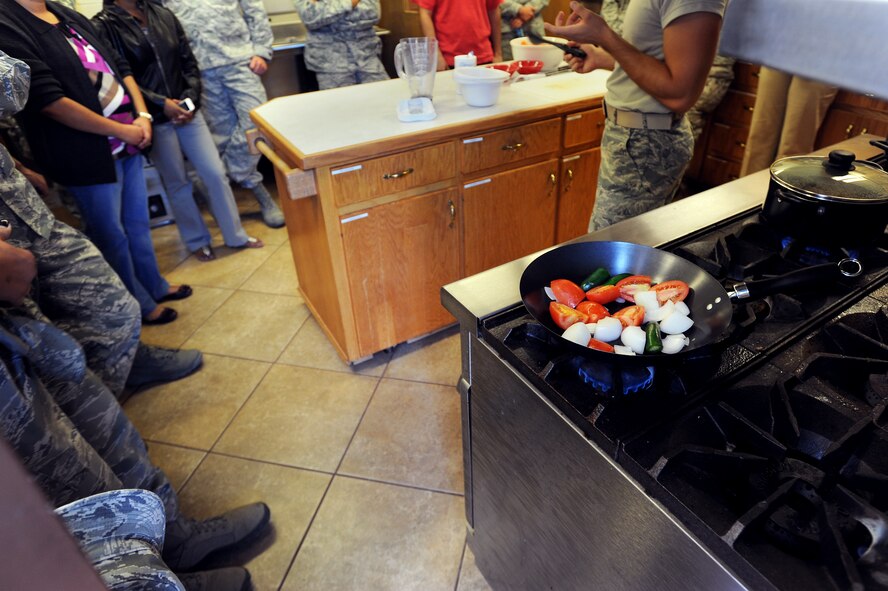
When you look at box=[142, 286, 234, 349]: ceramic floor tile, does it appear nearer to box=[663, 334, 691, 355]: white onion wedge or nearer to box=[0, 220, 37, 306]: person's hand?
box=[0, 220, 37, 306]: person's hand

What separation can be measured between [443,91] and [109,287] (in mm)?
1440

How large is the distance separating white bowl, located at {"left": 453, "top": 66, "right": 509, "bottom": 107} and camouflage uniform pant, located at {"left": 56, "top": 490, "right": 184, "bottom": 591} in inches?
68.2

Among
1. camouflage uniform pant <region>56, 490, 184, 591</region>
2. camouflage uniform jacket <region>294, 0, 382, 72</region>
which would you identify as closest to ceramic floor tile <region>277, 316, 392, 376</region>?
camouflage uniform pant <region>56, 490, 184, 591</region>

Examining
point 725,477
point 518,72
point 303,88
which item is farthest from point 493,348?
point 303,88

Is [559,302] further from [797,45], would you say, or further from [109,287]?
[109,287]

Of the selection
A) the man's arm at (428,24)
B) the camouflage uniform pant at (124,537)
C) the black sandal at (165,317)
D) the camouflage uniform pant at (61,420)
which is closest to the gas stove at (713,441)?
the camouflage uniform pant at (124,537)

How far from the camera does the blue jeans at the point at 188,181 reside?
2.61 m

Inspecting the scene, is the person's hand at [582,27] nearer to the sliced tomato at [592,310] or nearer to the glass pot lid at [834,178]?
the glass pot lid at [834,178]

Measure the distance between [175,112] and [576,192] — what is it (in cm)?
185

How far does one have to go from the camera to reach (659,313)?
812mm

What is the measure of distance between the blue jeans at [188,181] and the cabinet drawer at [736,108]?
2.83 metres

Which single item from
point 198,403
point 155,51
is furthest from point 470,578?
point 155,51

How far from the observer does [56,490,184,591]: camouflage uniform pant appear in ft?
1.49

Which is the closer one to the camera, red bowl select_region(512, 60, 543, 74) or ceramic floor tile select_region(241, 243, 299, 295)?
red bowl select_region(512, 60, 543, 74)
